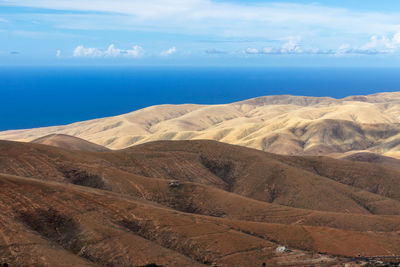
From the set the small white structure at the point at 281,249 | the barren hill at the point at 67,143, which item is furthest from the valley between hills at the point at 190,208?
the barren hill at the point at 67,143

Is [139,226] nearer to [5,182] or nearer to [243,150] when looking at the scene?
Answer: [5,182]

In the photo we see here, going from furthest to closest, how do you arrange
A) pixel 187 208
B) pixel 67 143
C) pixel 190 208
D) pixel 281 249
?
1. pixel 67 143
2. pixel 190 208
3. pixel 187 208
4. pixel 281 249

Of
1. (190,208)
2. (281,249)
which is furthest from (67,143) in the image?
(281,249)

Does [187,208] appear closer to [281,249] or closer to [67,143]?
[281,249]

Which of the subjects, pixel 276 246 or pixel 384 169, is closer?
pixel 276 246

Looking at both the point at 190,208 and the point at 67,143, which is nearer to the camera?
the point at 190,208

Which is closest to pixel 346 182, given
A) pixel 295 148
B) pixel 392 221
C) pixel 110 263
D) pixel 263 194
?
pixel 263 194
